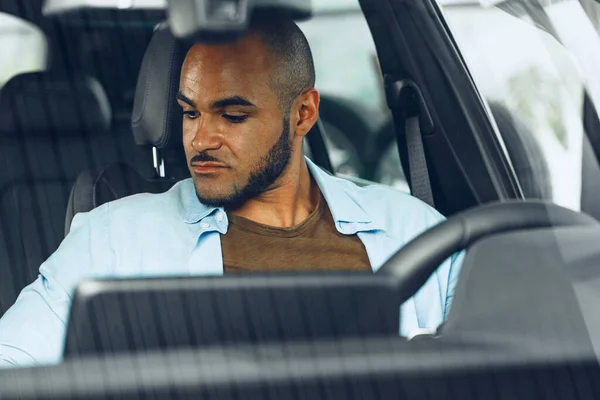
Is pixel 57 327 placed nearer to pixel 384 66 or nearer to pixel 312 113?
pixel 312 113

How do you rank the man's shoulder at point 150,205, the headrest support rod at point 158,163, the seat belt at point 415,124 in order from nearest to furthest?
the man's shoulder at point 150,205
the seat belt at point 415,124
the headrest support rod at point 158,163

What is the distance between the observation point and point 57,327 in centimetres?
164

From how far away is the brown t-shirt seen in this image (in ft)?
6.66

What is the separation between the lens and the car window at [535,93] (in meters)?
1.48

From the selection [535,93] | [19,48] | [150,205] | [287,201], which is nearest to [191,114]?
[150,205]

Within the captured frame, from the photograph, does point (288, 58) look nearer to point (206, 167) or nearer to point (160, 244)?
point (206, 167)

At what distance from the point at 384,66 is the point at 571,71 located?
1068mm

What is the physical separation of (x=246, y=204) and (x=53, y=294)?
57cm

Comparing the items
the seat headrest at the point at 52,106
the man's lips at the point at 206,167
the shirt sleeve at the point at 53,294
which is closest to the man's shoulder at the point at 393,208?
the man's lips at the point at 206,167

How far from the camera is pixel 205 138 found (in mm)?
2123

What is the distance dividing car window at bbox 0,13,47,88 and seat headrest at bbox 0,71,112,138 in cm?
4

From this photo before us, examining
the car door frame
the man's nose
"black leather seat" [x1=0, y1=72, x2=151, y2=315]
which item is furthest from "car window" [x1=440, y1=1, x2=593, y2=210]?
"black leather seat" [x1=0, y1=72, x2=151, y2=315]

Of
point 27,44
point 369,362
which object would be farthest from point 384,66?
point 369,362

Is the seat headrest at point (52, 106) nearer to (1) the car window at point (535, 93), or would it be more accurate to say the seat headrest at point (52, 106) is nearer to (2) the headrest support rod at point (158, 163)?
(2) the headrest support rod at point (158, 163)
